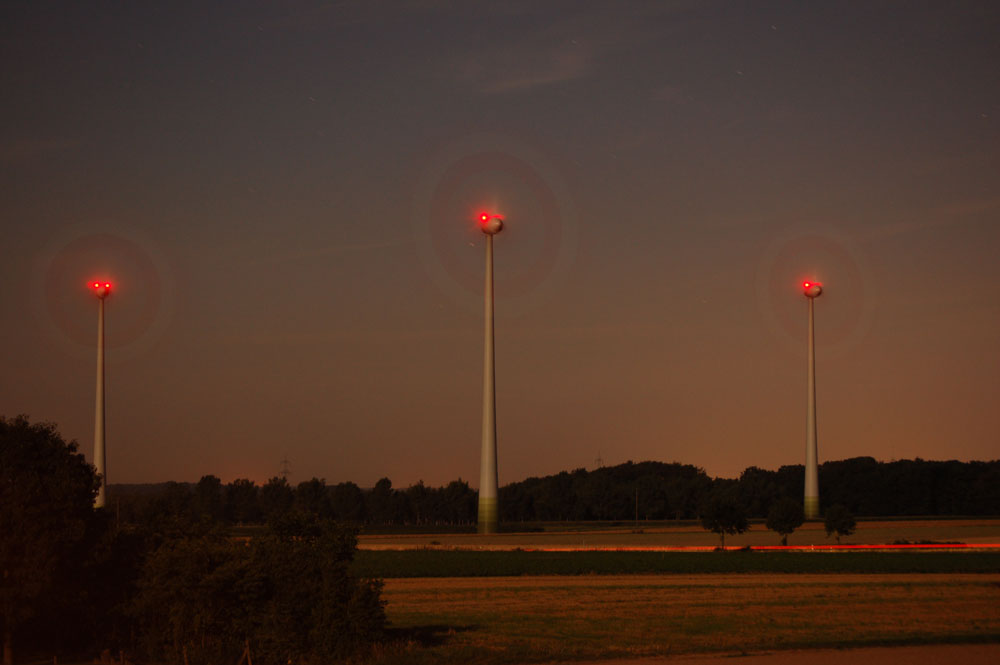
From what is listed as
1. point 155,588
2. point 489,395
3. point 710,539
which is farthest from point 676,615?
point 710,539

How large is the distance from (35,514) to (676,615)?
2579 centimetres

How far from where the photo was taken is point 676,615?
1801 inches

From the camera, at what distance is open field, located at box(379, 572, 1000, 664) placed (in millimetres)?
36250

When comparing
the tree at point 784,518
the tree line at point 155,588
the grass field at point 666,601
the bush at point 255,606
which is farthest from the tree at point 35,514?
the tree at point 784,518

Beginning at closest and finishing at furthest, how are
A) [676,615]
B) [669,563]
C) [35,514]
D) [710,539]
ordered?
[35,514], [676,615], [669,563], [710,539]

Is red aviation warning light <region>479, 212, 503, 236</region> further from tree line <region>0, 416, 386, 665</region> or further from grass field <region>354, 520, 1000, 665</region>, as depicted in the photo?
tree line <region>0, 416, 386, 665</region>

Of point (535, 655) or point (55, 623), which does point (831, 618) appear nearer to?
point (535, 655)

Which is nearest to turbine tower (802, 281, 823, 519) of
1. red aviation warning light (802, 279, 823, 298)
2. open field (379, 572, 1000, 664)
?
red aviation warning light (802, 279, 823, 298)

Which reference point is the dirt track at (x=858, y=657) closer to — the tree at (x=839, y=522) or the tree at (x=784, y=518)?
the tree at (x=784, y=518)

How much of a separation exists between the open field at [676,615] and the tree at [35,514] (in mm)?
10560

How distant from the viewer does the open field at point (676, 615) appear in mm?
36250

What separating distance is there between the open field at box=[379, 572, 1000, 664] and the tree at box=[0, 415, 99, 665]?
10560 mm

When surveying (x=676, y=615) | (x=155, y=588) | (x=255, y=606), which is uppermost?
(x=155, y=588)

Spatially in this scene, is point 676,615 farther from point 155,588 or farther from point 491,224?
point 491,224
